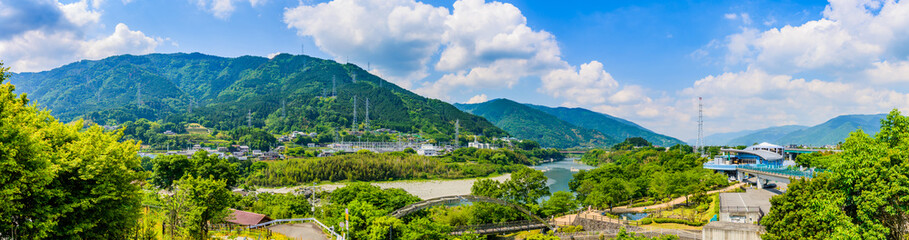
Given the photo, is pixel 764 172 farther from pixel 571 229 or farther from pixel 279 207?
pixel 279 207

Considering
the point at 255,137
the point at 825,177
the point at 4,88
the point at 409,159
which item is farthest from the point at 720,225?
the point at 255,137

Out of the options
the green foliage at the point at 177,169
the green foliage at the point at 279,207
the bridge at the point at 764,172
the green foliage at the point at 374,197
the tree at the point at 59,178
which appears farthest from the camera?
the green foliage at the point at 177,169

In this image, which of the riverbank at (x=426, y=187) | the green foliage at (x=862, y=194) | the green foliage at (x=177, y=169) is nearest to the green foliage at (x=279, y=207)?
the green foliage at (x=177, y=169)

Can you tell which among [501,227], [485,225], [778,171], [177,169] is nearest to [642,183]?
[778,171]

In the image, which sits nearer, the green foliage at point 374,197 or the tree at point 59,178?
the tree at point 59,178

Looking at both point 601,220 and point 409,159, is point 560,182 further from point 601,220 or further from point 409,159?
point 601,220

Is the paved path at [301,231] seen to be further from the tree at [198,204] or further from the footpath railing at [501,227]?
the footpath railing at [501,227]
